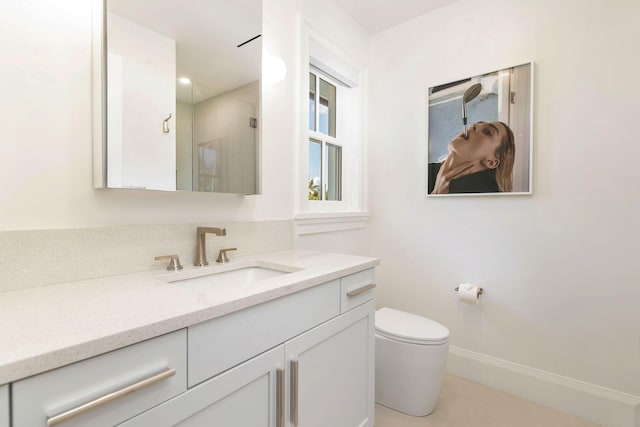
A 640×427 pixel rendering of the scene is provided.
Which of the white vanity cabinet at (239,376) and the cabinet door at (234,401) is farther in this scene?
the cabinet door at (234,401)

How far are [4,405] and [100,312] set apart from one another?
0.23m

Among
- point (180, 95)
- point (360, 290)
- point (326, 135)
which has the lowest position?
point (360, 290)

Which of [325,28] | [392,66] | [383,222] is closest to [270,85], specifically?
[325,28]

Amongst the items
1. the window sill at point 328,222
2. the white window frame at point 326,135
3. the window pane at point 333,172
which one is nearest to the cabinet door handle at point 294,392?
the window sill at point 328,222

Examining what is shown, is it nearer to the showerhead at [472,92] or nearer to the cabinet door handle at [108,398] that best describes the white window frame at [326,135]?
the showerhead at [472,92]

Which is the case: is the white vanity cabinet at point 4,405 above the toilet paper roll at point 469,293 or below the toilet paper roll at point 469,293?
above

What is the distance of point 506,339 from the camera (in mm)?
1913

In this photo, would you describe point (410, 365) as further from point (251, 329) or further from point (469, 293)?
point (251, 329)

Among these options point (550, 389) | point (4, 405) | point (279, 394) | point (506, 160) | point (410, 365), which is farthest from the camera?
point (506, 160)

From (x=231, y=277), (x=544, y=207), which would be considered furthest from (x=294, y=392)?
(x=544, y=207)

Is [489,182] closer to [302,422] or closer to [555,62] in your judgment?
[555,62]

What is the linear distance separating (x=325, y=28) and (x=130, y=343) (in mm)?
2082

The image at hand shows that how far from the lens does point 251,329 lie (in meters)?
0.87

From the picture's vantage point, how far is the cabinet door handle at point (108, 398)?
0.52m
